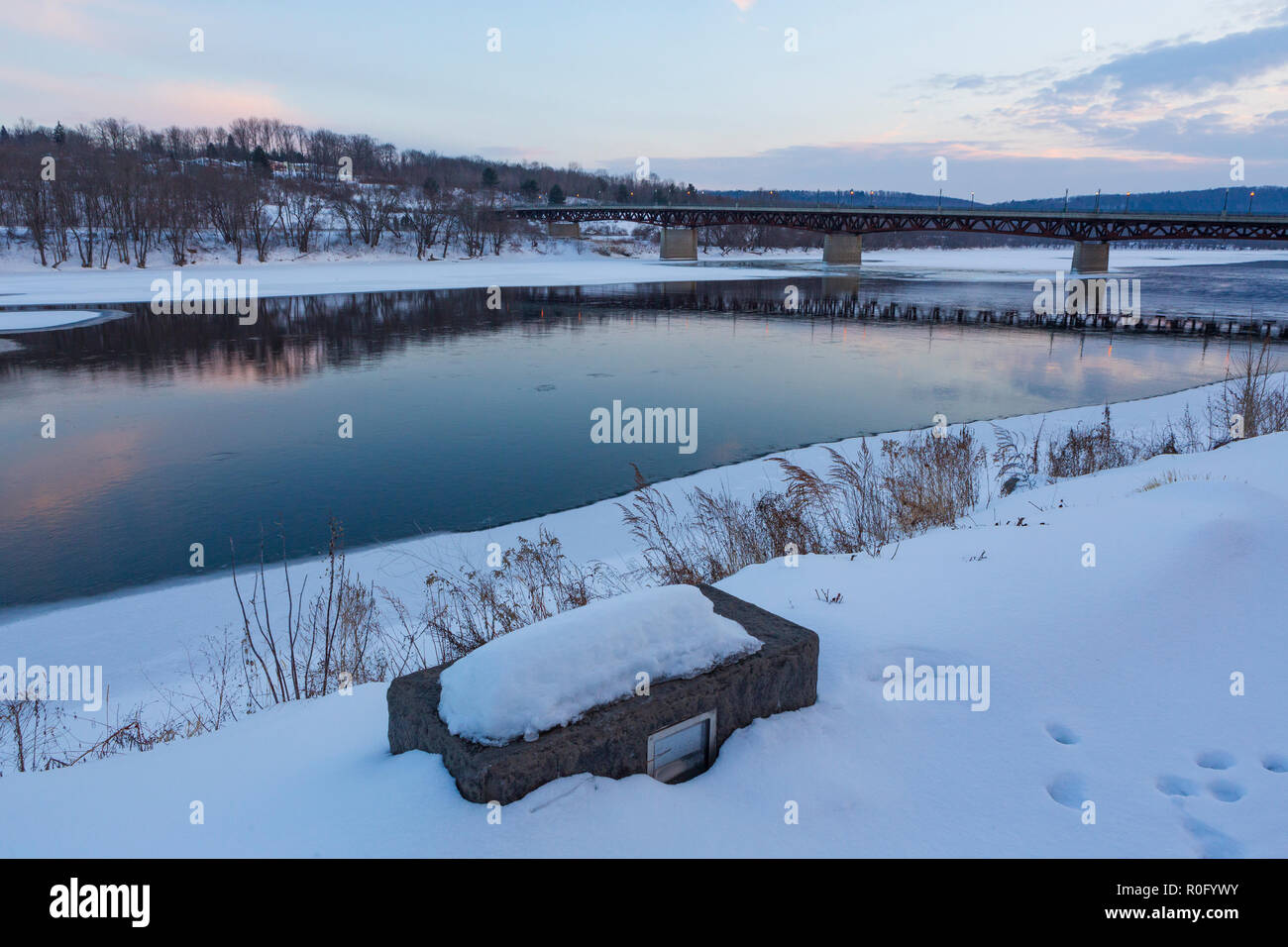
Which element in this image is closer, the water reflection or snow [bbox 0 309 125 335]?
the water reflection

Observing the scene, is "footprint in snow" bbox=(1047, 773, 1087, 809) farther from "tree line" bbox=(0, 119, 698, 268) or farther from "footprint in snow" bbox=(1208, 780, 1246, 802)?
"tree line" bbox=(0, 119, 698, 268)

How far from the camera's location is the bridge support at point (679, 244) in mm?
112938

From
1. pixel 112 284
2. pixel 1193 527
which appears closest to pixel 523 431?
pixel 1193 527

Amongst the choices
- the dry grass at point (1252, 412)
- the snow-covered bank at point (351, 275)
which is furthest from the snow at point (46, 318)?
the dry grass at point (1252, 412)

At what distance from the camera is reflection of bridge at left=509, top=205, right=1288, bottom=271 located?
74.2 meters

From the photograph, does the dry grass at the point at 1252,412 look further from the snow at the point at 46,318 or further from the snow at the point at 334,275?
the snow at the point at 334,275

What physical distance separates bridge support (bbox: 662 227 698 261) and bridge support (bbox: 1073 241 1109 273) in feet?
160

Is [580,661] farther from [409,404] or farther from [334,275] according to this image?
Result: [334,275]

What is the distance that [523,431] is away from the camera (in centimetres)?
1773

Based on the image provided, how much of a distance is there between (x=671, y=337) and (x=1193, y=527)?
2905 centimetres

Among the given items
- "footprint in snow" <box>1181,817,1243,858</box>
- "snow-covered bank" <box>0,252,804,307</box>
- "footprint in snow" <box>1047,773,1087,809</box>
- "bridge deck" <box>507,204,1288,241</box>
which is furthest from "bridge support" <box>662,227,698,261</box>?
"footprint in snow" <box>1181,817,1243,858</box>

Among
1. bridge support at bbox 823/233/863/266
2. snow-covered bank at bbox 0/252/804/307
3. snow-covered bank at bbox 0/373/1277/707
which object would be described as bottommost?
snow-covered bank at bbox 0/373/1277/707

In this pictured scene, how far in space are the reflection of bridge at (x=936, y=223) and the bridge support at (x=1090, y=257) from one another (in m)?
0.10

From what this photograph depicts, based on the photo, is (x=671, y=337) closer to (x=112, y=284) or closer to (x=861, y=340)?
(x=861, y=340)
